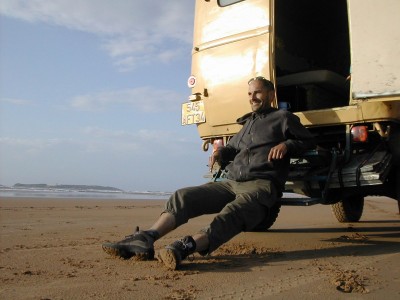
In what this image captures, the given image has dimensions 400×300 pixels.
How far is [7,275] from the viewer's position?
2.83 m

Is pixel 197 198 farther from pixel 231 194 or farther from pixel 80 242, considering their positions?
pixel 80 242

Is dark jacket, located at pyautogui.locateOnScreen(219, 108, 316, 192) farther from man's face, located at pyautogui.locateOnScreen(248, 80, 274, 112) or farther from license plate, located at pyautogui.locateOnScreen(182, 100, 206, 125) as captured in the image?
license plate, located at pyautogui.locateOnScreen(182, 100, 206, 125)

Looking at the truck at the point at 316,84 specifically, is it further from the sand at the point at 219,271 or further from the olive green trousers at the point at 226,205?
the sand at the point at 219,271

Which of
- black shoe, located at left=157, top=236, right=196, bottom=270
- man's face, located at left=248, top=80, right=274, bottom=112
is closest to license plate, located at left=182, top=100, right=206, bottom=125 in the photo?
man's face, located at left=248, top=80, right=274, bottom=112

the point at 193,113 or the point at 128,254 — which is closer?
the point at 128,254

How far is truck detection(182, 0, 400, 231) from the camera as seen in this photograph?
4.11 meters

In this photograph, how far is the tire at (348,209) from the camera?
6.73m

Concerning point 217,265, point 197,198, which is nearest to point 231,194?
point 197,198

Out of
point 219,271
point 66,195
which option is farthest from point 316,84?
point 66,195

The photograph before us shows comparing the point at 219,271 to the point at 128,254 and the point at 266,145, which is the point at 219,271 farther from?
the point at 266,145

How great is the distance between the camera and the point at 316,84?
222 inches

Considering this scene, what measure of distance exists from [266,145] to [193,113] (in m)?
1.96

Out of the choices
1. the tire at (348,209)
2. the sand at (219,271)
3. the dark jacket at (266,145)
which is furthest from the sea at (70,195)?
the dark jacket at (266,145)

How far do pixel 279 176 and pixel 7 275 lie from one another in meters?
2.25
